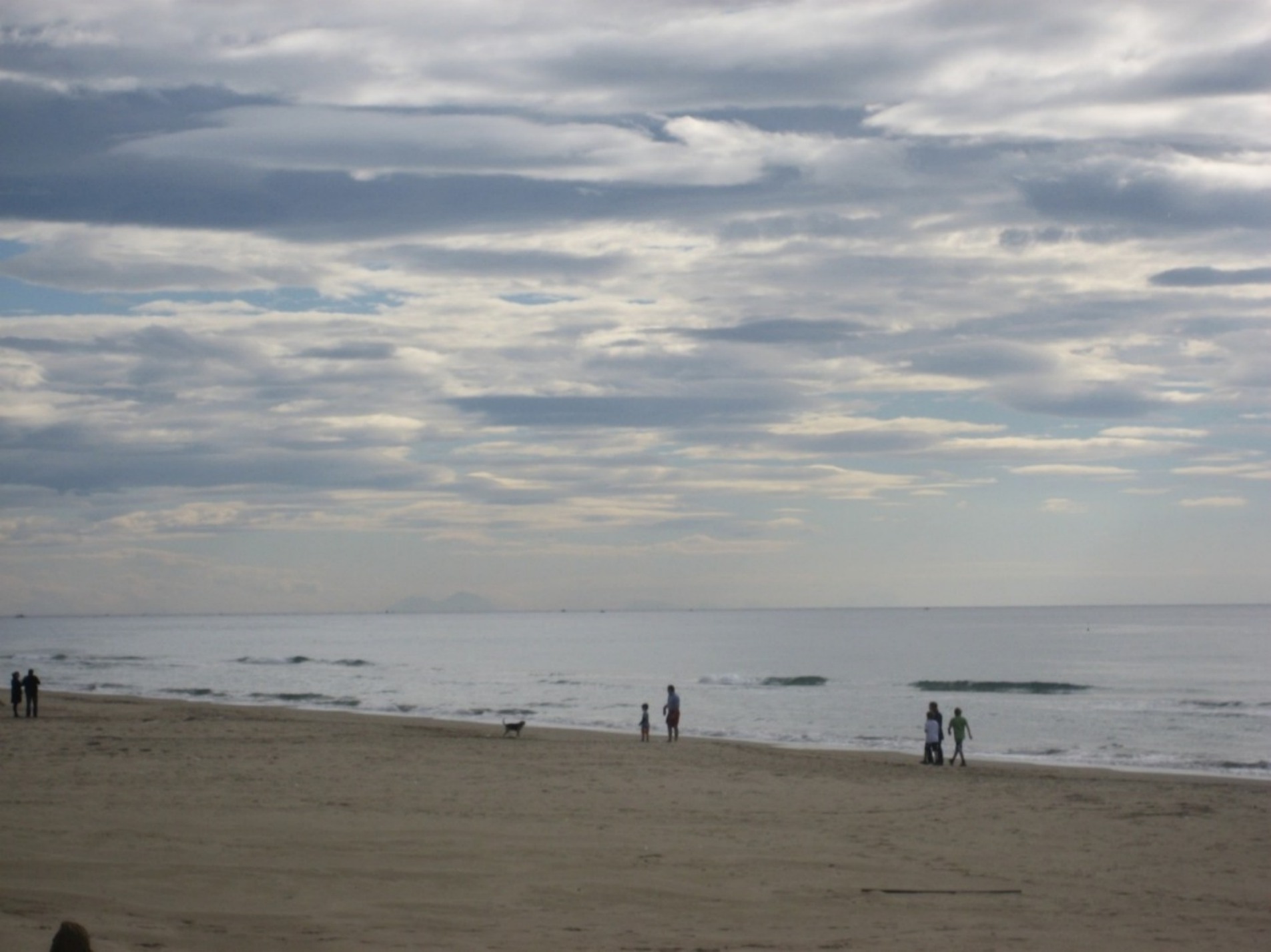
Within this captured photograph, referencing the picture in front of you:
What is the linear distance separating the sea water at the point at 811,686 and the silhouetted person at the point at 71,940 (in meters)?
29.2

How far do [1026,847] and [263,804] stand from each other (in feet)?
34.3

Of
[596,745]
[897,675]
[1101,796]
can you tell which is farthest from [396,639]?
[1101,796]

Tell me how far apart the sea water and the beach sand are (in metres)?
13.2

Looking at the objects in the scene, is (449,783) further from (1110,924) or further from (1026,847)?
(1110,924)

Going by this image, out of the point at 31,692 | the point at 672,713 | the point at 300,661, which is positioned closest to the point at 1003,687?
the point at 672,713

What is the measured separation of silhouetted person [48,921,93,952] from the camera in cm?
549

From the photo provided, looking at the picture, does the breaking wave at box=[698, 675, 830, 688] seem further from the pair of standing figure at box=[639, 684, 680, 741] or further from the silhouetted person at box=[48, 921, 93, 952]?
the silhouetted person at box=[48, 921, 93, 952]

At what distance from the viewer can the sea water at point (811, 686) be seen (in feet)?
127

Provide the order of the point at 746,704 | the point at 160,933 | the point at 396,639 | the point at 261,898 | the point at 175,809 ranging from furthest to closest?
the point at 396,639 → the point at 746,704 → the point at 175,809 → the point at 261,898 → the point at 160,933

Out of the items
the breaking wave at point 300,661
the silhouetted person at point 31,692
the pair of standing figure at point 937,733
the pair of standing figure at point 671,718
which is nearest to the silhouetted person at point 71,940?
the pair of standing figure at point 937,733

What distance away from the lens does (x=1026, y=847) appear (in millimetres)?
15867

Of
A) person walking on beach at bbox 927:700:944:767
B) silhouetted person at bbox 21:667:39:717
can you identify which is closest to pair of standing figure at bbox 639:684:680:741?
person walking on beach at bbox 927:700:944:767

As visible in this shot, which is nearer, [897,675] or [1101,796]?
[1101,796]

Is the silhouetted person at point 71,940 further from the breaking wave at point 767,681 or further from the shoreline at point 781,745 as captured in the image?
the breaking wave at point 767,681
